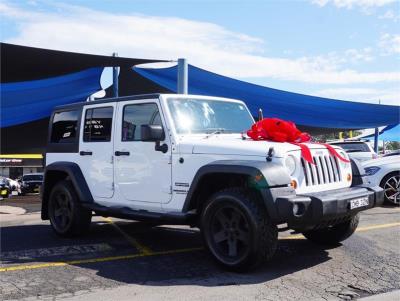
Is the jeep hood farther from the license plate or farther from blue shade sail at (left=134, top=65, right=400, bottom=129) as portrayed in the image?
blue shade sail at (left=134, top=65, right=400, bottom=129)

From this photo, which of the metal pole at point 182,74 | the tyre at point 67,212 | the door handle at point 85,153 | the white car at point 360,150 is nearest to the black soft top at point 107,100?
the door handle at point 85,153

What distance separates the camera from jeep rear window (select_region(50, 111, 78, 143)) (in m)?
7.45

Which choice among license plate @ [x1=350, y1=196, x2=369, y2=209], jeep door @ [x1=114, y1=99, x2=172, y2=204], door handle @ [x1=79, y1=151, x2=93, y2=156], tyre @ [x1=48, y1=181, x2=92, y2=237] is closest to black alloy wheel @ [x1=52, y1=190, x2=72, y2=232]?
tyre @ [x1=48, y1=181, x2=92, y2=237]

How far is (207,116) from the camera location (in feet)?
21.0

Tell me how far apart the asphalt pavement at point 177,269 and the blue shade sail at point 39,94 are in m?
6.93

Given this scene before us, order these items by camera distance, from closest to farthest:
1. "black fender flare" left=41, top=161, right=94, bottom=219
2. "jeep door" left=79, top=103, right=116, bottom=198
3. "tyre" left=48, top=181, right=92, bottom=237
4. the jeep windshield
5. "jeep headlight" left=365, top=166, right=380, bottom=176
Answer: the jeep windshield < "jeep door" left=79, top=103, right=116, bottom=198 < "black fender flare" left=41, top=161, right=94, bottom=219 < "tyre" left=48, top=181, right=92, bottom=237 < "jeep headlight" left=365, top=166, right=380, bottom=176

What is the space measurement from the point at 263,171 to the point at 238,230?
2.39 feet

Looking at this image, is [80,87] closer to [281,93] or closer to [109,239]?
[281,93]

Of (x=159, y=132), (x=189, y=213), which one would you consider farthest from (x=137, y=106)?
(x=189, y=213)

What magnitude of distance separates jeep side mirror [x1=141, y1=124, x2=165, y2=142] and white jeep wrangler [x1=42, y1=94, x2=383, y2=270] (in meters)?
0.01

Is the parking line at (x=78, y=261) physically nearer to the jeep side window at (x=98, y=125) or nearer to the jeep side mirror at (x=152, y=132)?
the jeep side mirror at (x=152, y=132)

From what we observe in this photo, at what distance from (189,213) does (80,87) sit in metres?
10.5

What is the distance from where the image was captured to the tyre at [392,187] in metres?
10.7

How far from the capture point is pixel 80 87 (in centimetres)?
1514
